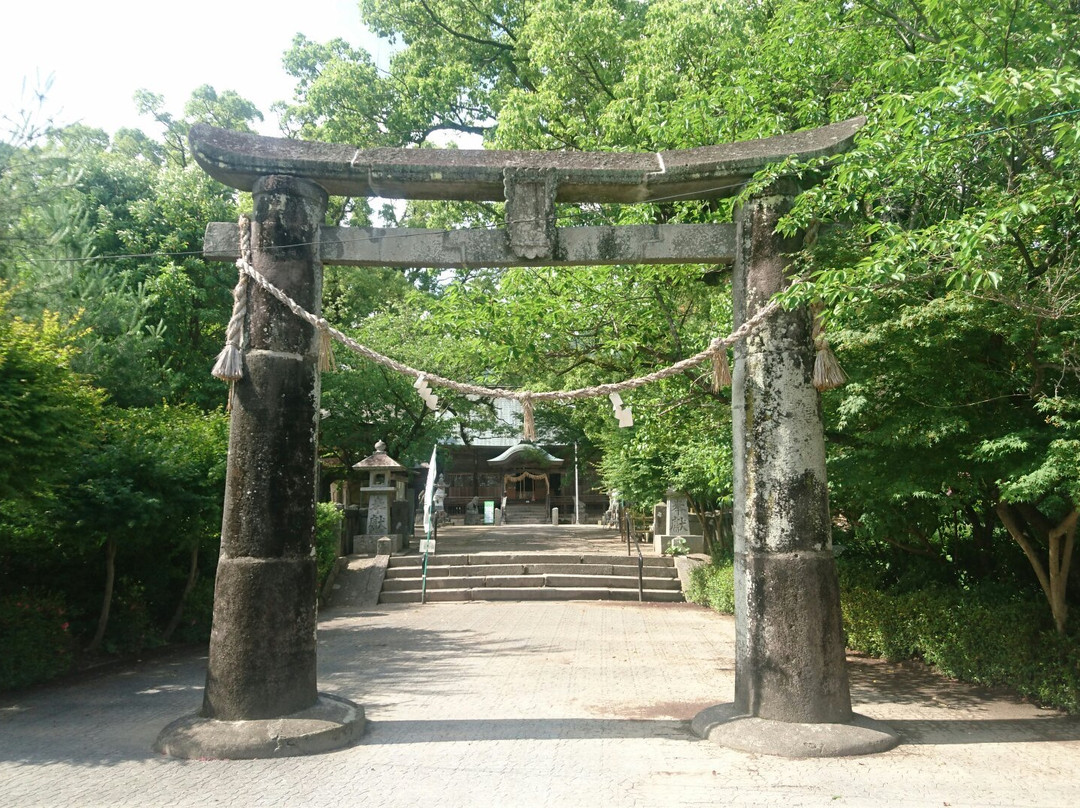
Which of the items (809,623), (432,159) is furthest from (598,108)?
(809,623)

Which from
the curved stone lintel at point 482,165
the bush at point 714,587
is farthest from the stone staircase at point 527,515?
the curved stone lintel at point 482,165

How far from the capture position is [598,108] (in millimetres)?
15695

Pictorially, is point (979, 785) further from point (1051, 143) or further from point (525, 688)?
point (1051, 143)

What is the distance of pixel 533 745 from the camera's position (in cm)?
612

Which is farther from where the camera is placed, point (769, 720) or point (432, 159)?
point (432, 159)

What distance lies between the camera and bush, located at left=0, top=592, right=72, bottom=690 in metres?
7.94

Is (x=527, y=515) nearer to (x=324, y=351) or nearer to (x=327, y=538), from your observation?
(x=327, y=538)

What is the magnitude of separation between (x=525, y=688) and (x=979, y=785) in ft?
14.4

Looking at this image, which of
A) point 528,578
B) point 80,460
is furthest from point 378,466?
point 80,460

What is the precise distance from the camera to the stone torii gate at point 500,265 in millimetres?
5859

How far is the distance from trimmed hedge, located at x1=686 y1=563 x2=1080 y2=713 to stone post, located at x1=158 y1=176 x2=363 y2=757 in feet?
20.2

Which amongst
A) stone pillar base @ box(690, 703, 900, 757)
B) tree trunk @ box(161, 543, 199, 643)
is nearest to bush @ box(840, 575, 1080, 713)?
stone pillar base @ box(690, 703, 900, 757)

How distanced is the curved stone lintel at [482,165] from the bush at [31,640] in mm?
5095

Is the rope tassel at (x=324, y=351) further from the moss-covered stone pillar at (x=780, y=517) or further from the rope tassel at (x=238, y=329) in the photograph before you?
the moss-covered stone pillar at (x=780, y=517)
